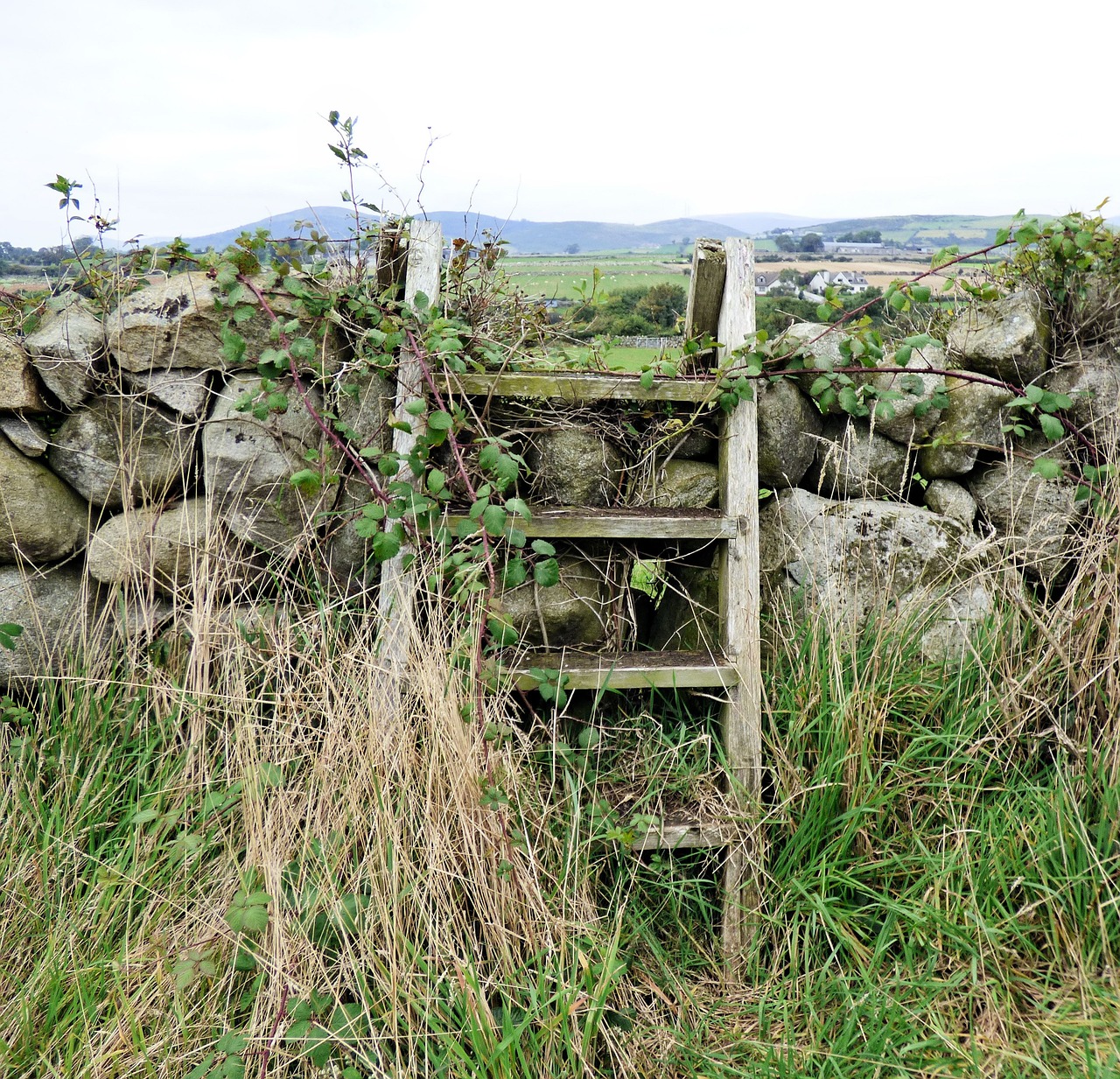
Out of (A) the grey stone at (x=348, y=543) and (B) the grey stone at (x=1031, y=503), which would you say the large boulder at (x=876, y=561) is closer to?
(B) the grey stone at (x=1031, y=503)

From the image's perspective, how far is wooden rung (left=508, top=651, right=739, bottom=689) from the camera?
2.85m

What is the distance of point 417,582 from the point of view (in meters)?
2.66

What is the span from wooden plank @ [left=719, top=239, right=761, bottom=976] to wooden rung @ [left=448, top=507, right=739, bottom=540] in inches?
3.6

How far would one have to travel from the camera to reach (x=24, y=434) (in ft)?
9.93

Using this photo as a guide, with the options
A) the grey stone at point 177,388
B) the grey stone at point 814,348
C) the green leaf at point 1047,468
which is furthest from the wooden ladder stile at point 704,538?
the green leaf at point 1047,468

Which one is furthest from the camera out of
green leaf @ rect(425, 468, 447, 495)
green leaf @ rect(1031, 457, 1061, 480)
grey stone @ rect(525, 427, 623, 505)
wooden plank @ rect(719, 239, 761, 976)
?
grey stone @ rect(525, 427, 623, 505)

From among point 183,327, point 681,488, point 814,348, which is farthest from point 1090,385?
point 183,327

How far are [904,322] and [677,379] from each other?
7.17ft

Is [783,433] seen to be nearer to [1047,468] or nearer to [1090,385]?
[1047,468]

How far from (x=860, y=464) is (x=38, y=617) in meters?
3.21

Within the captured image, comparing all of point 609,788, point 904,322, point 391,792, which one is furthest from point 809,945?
point 904,322

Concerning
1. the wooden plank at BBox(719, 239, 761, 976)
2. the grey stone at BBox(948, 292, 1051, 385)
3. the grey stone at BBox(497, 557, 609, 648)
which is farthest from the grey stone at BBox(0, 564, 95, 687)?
the grey stone at BBox(948, 292, 1051, 385)

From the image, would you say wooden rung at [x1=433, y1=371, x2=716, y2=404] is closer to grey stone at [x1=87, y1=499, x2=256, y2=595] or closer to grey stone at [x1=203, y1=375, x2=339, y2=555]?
grey stone at [x1=203, y1=375, x2=339, y2=555]

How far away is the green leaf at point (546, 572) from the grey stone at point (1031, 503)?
6.27ft
